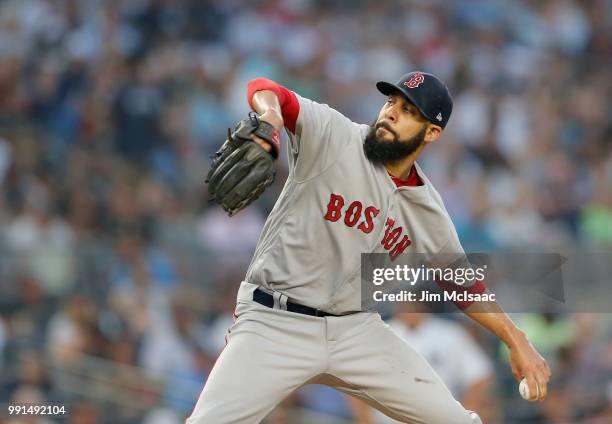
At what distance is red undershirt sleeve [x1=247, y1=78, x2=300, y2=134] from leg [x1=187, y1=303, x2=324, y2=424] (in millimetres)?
716

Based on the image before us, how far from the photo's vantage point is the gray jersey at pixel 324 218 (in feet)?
13.5

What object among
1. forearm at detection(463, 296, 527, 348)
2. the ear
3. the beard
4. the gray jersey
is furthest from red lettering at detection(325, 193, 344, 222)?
forearm at detection(463, 296, 527, 348)

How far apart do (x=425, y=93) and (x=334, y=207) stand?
0.56 meters

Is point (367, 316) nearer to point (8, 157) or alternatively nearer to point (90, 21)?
point (8, 157)

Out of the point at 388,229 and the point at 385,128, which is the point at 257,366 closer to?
the point at 388,229

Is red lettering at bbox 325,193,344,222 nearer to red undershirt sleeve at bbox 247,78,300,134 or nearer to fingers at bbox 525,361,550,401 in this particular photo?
red undershirt sleeve at bbox 247,78,300,134

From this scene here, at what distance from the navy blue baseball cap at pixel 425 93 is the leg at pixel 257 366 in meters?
0.91

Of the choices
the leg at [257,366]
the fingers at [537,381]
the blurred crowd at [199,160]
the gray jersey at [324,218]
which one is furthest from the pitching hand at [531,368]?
the blurred crowd at [199,160]

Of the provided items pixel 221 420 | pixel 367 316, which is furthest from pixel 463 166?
pixel 221 420

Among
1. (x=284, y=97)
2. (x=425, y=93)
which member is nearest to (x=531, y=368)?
(x=425, y=93)

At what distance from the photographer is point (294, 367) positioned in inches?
160

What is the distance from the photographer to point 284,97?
3926mm

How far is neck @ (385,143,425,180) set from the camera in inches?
168

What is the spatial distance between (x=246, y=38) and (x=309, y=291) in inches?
273
